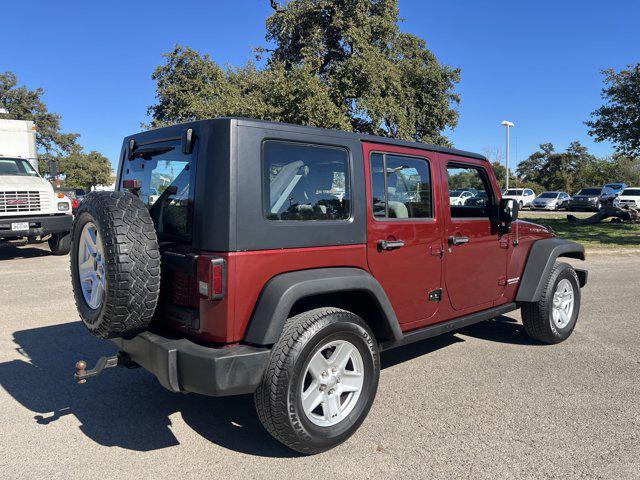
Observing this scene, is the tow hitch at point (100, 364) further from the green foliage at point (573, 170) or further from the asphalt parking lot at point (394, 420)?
the green foliage at point (573, 170)

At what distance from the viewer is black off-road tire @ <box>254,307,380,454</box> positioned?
8.79 feet

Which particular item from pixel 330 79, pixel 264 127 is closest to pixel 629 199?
pixel 330 79

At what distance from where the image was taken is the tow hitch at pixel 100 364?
282 cm

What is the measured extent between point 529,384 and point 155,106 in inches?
896

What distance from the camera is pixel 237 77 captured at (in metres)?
21.4

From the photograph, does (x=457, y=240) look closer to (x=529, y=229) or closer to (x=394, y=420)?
(x=529, y=229)

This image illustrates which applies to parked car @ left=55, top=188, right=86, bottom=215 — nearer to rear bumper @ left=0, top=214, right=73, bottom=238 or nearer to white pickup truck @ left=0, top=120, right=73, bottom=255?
white pickup truck @ left=0, top=120, right=73, bottom=255

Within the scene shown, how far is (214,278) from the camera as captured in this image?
2.60m

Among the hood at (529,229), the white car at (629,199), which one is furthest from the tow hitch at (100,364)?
the white car at (629,199)

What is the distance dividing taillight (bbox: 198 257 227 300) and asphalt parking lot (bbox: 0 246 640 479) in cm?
102

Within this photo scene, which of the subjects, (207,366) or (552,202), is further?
(552,202)

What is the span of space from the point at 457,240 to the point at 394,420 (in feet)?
4.83

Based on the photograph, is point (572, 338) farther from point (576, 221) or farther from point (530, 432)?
point (576, 221)

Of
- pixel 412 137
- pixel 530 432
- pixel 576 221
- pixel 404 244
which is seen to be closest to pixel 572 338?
pixel 530 432
